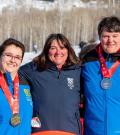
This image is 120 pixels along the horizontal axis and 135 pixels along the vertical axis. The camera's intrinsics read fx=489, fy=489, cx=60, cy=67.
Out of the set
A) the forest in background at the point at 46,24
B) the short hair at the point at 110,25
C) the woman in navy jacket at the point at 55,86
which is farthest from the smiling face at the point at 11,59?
the forest in background at the point at 46,24

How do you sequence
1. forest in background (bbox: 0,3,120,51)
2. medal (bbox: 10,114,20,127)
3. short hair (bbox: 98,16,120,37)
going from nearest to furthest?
medal (bbox: 10,114,20,127) < short hair (bbox: 98,16,120,37) < forest in background (bbox: 0,3,120,51)

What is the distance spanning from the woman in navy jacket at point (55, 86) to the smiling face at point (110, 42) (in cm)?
29

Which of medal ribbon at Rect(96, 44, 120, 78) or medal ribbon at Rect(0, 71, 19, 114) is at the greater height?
medal ribbon at Rect(96, 44, 120, 78)

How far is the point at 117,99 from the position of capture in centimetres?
379

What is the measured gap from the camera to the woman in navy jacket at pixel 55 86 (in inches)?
151

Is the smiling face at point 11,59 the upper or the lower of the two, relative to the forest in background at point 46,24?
upper

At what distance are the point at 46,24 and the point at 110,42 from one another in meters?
39.7

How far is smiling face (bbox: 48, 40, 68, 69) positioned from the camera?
3.90m

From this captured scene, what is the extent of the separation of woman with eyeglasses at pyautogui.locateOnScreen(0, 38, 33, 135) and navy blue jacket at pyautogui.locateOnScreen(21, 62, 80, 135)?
6.0 inches

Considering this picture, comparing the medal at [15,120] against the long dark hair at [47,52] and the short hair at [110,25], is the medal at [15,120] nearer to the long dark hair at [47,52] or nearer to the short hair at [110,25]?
the long dark hair at [47,52]

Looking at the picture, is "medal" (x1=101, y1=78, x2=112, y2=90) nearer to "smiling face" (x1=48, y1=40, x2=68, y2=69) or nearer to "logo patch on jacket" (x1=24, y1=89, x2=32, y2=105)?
"smiling face" (x1=48, y1=40, x2=68, y2=69)

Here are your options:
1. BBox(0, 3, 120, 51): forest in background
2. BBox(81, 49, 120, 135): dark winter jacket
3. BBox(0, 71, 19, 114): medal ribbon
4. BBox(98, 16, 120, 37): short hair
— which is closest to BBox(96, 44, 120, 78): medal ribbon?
→ BBox(81, 49, 120, 135): dark winter jacket

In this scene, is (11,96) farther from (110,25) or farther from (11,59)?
(110,25)

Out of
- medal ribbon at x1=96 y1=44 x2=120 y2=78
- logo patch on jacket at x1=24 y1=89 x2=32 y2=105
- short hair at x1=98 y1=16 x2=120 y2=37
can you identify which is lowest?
logo patch on jacket at x1=24 y1=89 x2=32 y2=105
